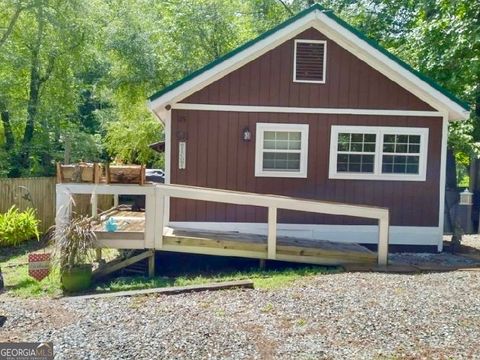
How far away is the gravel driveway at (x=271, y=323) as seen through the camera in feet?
14.2

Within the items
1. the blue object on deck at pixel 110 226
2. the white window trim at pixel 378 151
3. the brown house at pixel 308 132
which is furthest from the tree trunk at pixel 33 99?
the white window trim at pixel 378 151

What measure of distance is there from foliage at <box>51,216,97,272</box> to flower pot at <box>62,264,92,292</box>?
57 millimetres

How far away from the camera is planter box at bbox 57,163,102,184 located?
760 cm

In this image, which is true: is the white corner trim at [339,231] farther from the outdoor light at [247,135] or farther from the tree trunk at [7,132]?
the tree trunk at [7,132]

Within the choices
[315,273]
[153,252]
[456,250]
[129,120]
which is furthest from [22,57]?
[456,250]

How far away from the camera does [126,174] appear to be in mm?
7609

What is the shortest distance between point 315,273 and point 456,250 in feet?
13.6

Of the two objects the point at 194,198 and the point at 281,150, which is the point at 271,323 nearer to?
the point at 194,198

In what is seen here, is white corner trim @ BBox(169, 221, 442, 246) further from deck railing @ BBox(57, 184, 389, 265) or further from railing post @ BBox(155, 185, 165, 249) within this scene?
railing post @ BBox(155, 185, 165, 249)

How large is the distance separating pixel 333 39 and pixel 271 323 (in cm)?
621

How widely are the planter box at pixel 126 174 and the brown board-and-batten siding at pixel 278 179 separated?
5.82 feet

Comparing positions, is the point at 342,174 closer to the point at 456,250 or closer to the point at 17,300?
the point at 456,250

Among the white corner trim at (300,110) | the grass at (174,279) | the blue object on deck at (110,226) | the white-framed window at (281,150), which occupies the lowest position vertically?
the grass at (174,279)

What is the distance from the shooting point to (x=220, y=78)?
30.6 ft
